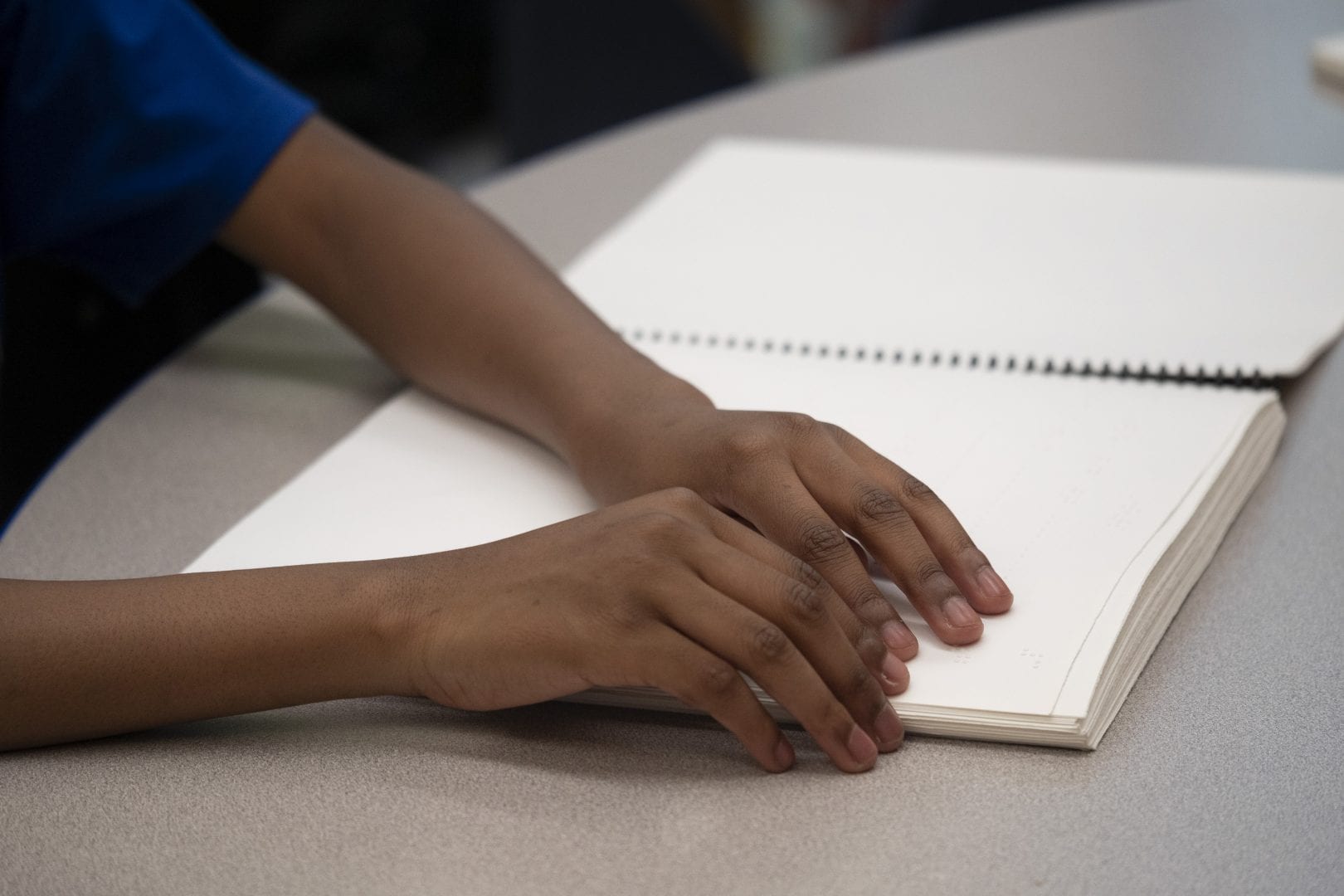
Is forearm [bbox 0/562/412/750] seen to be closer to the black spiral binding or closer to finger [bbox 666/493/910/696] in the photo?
finger [bbox 666/493/910/696]

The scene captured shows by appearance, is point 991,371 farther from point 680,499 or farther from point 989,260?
point 680,499

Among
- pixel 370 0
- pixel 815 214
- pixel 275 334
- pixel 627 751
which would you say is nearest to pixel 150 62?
pixel 275 334

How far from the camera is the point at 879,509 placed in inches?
22.1

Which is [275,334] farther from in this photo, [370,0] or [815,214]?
[370,0]

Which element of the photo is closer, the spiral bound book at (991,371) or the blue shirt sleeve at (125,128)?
the spiral bound book at (991,371)

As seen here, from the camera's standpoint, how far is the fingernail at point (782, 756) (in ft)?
1.61

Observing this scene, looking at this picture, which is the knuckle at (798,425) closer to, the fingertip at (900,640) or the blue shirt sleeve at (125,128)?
the fingertip at (900,640)

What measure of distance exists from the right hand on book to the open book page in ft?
0.13

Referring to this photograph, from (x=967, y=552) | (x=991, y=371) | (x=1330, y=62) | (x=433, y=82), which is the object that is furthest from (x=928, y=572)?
(x=433, y=82)

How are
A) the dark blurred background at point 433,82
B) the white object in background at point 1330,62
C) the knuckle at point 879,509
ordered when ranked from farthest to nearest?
the white object in background at point 1330,62
the dark blurred background at point 433,82
the knuckle at point 879,509

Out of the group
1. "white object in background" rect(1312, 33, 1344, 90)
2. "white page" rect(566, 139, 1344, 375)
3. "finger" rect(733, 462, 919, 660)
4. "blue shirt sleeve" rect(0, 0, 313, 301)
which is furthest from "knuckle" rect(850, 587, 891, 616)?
"white object in background" rect(1312, 33, 1344, 90)

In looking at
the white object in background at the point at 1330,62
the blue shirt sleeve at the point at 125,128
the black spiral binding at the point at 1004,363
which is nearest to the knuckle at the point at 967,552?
the black spiral binding at the point at 1004,363

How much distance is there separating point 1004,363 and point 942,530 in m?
0.22

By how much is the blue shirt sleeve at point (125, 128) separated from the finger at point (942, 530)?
1.47 ft
